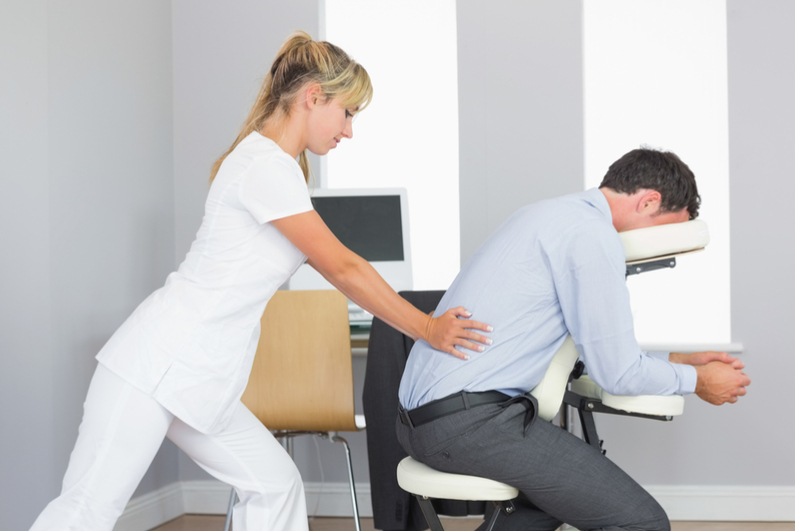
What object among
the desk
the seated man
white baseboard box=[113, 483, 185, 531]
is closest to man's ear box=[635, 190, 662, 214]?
the seated man

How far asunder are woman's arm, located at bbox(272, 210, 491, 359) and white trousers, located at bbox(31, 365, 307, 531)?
1.08ft

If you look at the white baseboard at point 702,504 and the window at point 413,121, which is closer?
the white baseboard at point 702,504

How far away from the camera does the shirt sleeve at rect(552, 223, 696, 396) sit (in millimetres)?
1350

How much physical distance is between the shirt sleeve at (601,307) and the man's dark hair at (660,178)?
21 centimetres

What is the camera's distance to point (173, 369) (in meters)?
1.25

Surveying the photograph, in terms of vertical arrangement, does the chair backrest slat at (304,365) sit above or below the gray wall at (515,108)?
below

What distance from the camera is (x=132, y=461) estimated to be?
1.24 metres

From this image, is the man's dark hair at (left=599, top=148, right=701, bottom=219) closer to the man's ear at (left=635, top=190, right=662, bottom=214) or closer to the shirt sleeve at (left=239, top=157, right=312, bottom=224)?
the man's ear at (left=635, top=190, right=662, bottom=214)

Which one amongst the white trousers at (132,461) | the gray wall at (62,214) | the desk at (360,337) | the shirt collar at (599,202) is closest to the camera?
the white trousers at (132,461)

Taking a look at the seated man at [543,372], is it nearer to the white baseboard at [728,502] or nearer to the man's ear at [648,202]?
the man's ear at [648,202]

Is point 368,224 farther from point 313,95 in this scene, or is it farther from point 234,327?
point 234,327

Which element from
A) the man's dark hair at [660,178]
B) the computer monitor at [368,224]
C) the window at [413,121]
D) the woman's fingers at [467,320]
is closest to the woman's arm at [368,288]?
the woman's fingers at [467,320]

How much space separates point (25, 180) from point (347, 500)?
5.66 feet

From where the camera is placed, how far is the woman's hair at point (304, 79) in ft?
4.52
